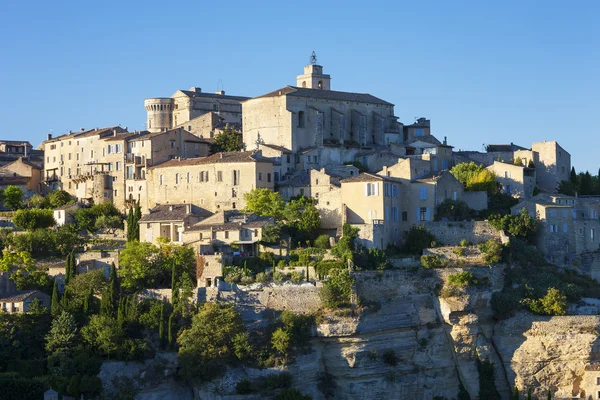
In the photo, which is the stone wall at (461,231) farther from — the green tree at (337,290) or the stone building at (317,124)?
the stone building at (317,124)

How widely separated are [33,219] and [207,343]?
59.8ft

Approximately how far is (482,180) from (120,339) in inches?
920

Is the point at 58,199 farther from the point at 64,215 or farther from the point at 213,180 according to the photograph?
the point at 213,180

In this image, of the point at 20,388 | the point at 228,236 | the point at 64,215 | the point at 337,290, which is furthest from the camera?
the point at 64,215

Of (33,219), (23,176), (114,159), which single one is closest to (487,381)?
(33,219)

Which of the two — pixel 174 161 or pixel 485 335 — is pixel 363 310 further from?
pixel 174 161

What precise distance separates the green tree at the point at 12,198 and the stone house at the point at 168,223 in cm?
1114

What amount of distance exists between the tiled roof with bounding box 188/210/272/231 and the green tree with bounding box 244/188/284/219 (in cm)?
100

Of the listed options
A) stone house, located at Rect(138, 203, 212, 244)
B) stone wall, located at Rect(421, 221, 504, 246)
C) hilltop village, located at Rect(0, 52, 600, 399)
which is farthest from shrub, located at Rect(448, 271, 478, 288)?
stone house, located at Rect(138, 203, 212, 244)

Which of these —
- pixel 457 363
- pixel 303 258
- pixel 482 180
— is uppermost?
pixel 482 180

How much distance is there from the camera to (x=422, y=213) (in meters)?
63.1

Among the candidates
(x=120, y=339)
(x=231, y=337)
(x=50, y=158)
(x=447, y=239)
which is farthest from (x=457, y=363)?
(x=50, y=158)

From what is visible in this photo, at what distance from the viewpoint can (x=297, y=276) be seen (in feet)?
186

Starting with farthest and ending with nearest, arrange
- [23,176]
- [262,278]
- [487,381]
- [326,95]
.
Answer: [23,176], [326,95], [487,381], [262,278]
